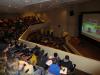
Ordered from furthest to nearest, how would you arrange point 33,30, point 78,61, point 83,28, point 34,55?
1. point 83,28
2. point 33,30
3. point 78,61
4. point 34,55

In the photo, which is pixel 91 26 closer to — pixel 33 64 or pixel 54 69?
pixel 33 64

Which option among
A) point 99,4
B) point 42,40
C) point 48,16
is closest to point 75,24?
point 48,16

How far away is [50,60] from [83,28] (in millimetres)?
8720

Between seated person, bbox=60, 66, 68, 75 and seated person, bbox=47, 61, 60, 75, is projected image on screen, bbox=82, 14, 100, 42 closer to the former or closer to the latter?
seated person, bbox=60, 66, 68, 75

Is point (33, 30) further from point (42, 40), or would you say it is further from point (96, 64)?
point (96, 64)

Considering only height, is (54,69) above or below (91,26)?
above

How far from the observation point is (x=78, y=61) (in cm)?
429

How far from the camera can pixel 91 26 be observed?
413 inches

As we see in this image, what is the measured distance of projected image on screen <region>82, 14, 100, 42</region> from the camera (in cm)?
943

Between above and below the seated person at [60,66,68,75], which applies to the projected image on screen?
below

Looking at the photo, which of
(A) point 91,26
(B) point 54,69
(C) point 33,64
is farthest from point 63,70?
(A) point 91,26

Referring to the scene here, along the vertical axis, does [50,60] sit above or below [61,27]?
above

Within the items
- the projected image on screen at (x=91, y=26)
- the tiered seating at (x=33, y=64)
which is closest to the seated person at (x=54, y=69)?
the tiered seating at (x=33, y=64)

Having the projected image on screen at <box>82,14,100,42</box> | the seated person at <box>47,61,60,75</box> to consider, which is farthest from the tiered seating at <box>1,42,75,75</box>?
the projected image on screen at <box>82,14,100,42</box>
